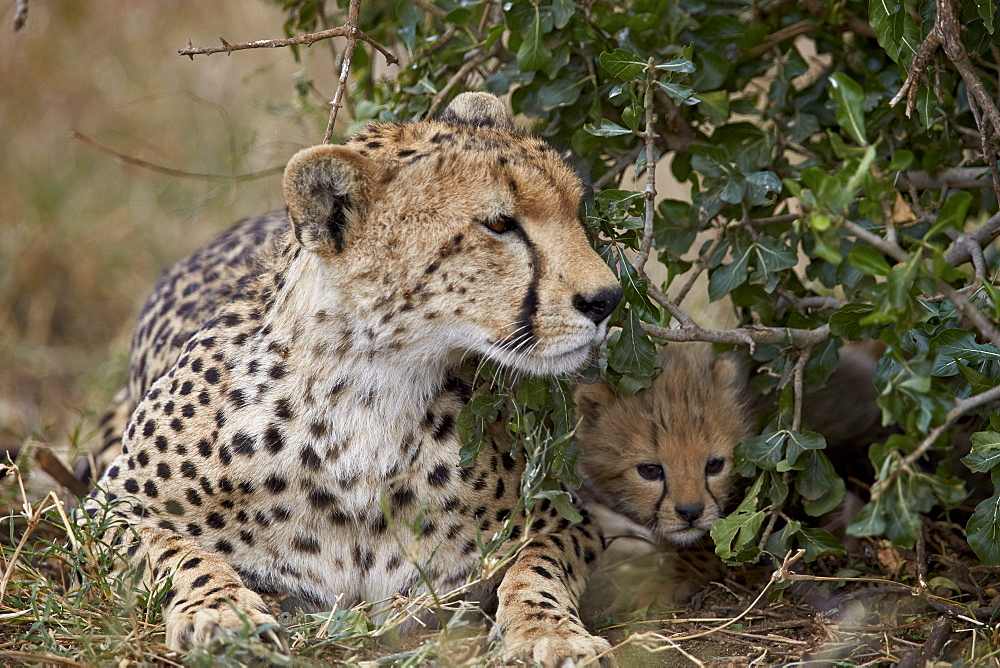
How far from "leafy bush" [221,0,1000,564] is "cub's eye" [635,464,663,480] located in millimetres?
249

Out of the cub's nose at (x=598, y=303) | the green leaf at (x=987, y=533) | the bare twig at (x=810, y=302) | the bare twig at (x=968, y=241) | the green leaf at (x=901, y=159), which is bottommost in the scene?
the green leaf at (x=987, y=533)

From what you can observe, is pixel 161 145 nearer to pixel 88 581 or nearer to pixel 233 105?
pixel 233 105

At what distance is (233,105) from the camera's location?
6.02 meters

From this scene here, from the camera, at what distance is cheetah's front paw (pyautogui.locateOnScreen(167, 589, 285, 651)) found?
1919 millimetres

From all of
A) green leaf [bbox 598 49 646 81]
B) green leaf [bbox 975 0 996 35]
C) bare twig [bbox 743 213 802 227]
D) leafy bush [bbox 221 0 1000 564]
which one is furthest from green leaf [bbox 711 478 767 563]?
green leaf [bbox 975 0 996 35]

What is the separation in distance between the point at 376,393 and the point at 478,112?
0.71 metres

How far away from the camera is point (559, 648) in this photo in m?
1.94

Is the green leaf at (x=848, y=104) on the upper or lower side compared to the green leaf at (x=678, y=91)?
upper

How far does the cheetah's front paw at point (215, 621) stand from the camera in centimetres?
192

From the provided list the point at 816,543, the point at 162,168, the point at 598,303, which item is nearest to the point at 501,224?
the point at 598,303

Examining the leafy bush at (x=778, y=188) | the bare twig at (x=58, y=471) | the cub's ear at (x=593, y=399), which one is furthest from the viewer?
the bare twig at (x=58, y=471)

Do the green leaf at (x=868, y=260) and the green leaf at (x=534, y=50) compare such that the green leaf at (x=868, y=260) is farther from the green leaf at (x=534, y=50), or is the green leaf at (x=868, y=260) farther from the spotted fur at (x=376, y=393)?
the green leaf at (x=534, y=50)

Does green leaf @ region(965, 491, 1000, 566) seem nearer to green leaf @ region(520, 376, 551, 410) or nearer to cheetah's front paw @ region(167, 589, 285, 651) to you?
green leaf @ region(520, 376, 551, 410)

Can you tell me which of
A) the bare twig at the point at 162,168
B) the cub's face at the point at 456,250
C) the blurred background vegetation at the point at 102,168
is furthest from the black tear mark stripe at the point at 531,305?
the blurred background vegetation at the point at 102,168
